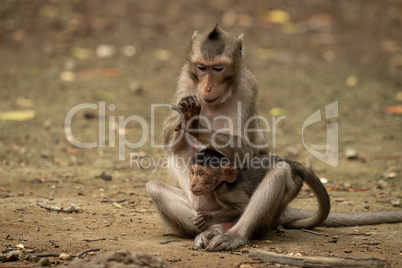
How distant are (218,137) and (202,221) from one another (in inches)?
30.4

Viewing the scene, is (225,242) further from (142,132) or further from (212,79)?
(142,132)

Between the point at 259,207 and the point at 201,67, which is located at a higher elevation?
the point at 201,67

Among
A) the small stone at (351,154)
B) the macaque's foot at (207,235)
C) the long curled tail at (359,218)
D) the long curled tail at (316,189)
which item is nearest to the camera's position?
the macaque's foot at (207,235)

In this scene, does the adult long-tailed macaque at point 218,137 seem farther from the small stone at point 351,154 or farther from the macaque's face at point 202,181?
the small stone at point 351,154

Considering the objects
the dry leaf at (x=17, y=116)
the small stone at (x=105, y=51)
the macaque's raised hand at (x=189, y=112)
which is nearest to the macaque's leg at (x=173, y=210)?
the macaque's raised hand at (x=189, y=112)

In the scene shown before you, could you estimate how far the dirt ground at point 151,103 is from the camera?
18.8 ft

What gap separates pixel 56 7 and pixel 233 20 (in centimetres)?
417

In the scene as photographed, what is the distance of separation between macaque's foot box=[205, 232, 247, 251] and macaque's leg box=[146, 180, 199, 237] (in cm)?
41

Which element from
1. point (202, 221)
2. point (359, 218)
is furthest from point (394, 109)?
point (202, 221)

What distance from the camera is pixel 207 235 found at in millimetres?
5457

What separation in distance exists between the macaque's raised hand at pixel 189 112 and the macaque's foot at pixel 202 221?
0.81 metres

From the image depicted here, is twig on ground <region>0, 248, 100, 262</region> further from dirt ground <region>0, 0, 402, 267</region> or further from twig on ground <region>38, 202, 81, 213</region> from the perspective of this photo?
twig on ground <region>38, 202, 81, 213</region>

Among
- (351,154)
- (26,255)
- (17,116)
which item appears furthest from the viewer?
(17,116)

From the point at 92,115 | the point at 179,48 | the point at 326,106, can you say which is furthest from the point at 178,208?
the point at 179,48
